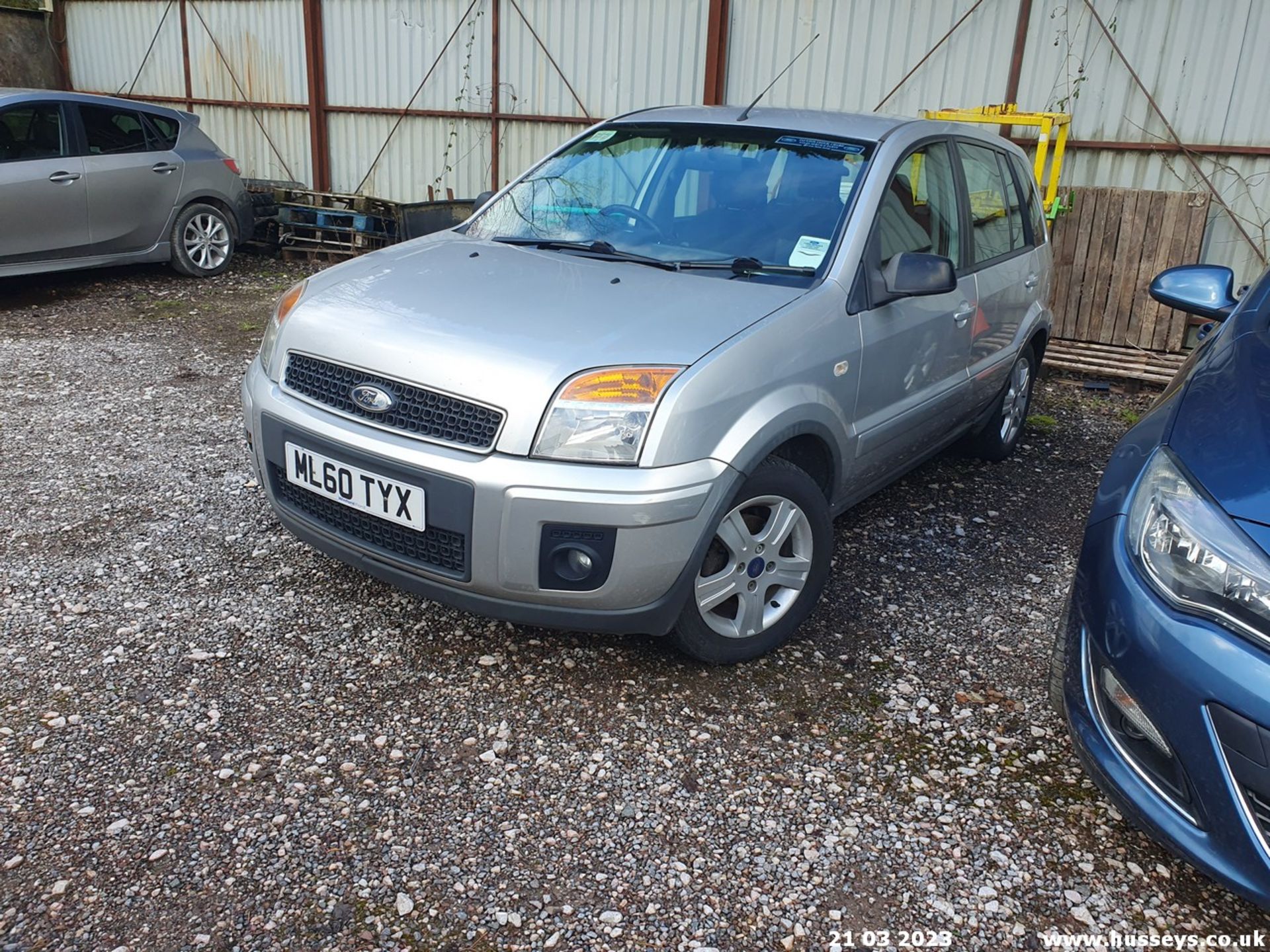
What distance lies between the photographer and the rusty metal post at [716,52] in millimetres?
8398

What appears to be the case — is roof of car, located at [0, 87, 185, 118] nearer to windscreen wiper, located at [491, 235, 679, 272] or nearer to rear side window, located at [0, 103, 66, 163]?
rear side window, located at [0, 103, 66, 163]

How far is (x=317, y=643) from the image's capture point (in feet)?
10.5

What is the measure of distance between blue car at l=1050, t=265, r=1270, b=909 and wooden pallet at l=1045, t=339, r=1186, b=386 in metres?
→ 4.91

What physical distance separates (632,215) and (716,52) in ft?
18.0

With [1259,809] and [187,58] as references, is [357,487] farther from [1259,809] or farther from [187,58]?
[187,58]

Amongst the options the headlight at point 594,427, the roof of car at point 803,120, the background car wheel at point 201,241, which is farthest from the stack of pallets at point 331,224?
the headlight at point 594,427

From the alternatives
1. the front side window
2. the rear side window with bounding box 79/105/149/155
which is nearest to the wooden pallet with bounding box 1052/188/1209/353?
the front side window

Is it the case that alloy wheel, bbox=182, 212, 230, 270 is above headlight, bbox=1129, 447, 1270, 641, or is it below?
below

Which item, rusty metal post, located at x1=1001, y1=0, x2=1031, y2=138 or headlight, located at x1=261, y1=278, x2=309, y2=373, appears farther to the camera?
rusty metal post, located at x1=1001, y1=0, x2=1031, y2=138

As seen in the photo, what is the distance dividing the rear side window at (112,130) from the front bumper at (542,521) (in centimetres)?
650

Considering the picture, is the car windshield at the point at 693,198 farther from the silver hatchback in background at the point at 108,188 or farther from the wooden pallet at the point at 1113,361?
the silver hatchback in background at the point at 108,188

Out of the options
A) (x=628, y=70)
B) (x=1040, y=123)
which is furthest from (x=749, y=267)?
(x=628, y=70)

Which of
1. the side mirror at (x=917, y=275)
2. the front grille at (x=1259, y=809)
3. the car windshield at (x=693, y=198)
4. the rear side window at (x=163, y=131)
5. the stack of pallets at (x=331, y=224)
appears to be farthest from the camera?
the stack of pallets at (x=331, y=224)

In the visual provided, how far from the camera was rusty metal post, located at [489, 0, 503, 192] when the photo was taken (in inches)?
377
